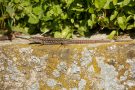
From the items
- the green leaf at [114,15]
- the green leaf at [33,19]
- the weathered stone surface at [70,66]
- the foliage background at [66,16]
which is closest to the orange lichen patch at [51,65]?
the weathered stone surface at [70,66]

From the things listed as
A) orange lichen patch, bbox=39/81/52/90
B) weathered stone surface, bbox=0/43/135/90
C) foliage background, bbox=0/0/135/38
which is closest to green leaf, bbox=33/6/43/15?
foliage background, bbox=0/0/135/38

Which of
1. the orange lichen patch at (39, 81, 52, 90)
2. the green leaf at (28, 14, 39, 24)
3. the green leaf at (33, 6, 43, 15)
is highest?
the green leaf at (33, 6, 43, 15)

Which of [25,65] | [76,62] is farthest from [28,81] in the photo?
[76,62]

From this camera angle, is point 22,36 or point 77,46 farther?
point 22,36

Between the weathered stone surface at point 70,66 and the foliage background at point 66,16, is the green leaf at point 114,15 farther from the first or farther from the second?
the weathered stone surface at point 70,66

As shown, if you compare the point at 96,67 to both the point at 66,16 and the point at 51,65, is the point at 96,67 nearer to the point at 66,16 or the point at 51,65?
the point at 51,65

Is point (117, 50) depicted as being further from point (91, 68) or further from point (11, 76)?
point (11, 76)

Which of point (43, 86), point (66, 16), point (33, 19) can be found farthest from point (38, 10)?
point (43, 86)

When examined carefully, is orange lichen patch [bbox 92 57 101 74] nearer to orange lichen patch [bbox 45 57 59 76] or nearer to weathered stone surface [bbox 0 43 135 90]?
weathered stone surface [bbox 0 43 135 90]
